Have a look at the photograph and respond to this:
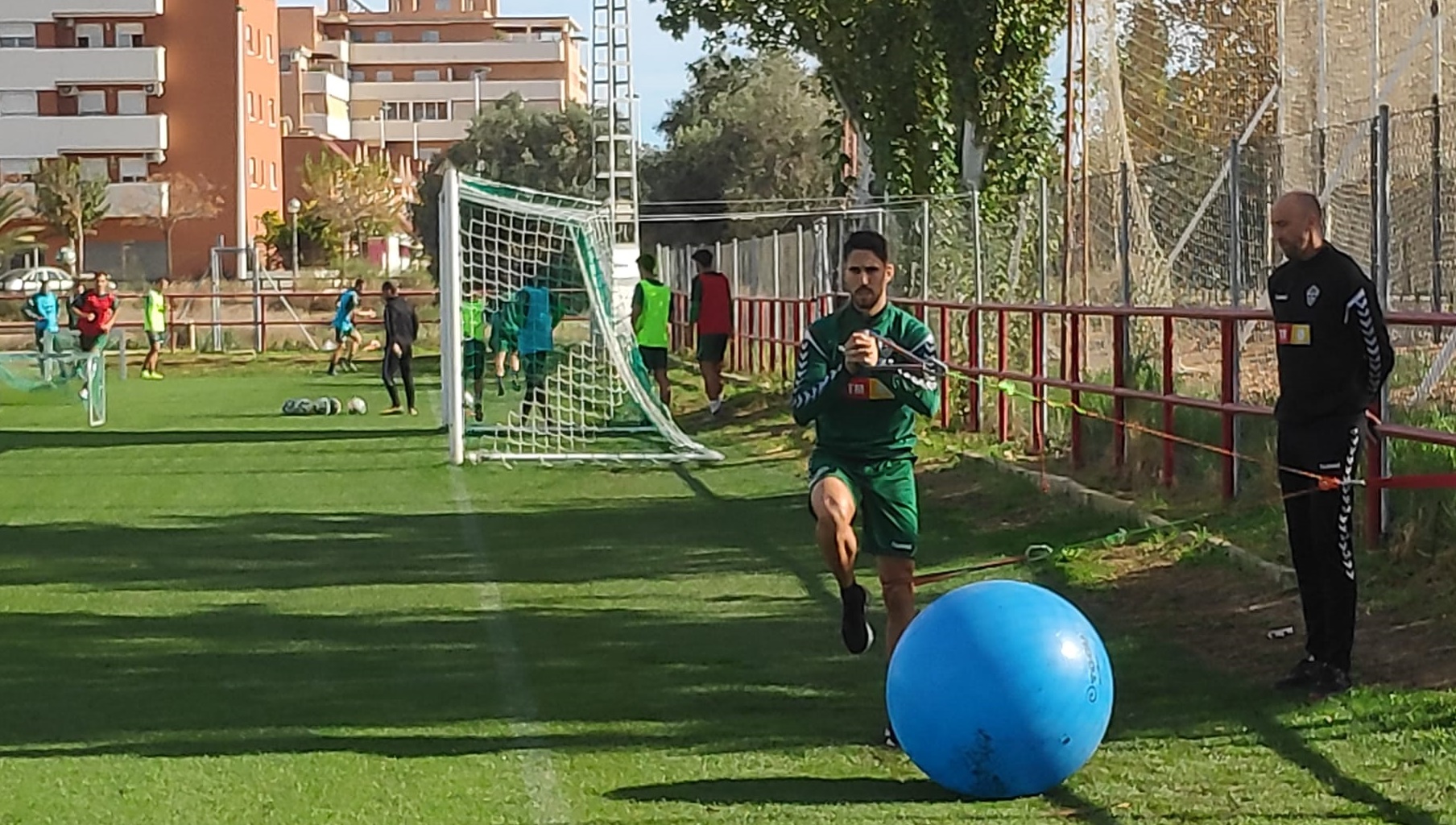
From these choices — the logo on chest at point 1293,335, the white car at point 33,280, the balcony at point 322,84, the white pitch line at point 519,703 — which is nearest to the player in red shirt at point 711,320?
the white pitch line at point 519,703

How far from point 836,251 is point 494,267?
19.2ft

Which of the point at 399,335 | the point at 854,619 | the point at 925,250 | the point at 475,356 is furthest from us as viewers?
the point at 399,335

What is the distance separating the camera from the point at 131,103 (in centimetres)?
8112

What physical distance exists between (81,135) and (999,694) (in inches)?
3093

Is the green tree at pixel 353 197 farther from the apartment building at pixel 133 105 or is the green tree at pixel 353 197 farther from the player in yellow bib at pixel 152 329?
the player in yellow bib at pixel 152 329

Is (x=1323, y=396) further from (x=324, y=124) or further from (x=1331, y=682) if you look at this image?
(x=324, y=124)

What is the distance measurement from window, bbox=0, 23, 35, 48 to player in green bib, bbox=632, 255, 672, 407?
210 feet

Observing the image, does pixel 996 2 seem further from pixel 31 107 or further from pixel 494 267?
pixel 31 107

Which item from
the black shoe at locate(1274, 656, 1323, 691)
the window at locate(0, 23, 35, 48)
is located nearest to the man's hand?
the black shoe at locate(1274, 656, 1323, 691)

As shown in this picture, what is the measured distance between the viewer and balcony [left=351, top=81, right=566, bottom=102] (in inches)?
4860

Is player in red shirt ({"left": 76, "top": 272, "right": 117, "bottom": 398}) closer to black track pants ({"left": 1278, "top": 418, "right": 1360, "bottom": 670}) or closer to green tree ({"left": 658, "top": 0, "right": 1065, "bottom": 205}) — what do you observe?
green tree ({"left": 658, "top": 0, "right": 1065, "bottom": 205})

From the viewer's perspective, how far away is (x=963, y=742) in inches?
278

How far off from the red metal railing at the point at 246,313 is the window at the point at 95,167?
23.1 metres

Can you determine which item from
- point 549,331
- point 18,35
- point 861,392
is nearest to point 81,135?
point 18,35
